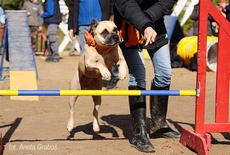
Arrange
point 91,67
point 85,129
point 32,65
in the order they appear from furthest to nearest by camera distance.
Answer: point 32,65
point 85,129
point 91,67

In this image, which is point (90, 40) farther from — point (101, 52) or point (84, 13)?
point (84, 13)

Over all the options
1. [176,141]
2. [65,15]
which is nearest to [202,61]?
[176,141]

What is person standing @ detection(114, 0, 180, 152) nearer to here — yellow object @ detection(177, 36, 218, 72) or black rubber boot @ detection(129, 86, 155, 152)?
black rubber boot @ detection(129, 86, 155, 152)

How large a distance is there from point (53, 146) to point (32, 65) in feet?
12.4

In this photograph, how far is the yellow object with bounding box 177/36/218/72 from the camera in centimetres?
1164

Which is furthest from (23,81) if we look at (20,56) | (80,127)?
(80,127)

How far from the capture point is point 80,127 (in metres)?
5.96

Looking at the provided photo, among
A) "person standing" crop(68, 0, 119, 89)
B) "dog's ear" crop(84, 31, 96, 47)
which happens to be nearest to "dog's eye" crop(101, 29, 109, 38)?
"dog's ear" crop(84, 31, 96, 47)

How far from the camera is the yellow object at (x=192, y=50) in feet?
38.2

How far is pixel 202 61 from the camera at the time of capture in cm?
471

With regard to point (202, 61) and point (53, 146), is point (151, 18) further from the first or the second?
point (53, 146)

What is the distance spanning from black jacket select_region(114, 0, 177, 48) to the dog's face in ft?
0.41

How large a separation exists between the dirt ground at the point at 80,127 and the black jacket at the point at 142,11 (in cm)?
104

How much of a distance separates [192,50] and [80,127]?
6.94m
